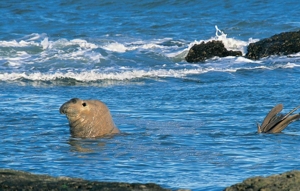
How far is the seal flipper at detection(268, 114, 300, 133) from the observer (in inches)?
377

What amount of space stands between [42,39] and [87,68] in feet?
20.4

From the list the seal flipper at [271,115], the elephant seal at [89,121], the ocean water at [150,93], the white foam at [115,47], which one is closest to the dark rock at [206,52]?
the ocean water at [150,93]

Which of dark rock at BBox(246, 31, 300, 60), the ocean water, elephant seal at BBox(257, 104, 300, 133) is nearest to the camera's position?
the ocean water

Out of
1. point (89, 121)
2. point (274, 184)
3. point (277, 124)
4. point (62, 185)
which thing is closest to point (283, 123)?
point (277, 124)

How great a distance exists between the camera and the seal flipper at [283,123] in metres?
9.59

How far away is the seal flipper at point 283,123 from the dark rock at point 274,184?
4.14m

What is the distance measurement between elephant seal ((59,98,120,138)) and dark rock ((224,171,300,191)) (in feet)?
14.5

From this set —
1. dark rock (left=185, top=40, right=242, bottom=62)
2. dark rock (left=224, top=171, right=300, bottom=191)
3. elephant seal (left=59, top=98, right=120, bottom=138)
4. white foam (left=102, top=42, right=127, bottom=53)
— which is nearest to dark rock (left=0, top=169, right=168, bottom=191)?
dark rock (left=224, top=171, right=300, bottom=191)

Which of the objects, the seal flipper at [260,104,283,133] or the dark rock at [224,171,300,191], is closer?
the dark rock at [224,171,300,191]

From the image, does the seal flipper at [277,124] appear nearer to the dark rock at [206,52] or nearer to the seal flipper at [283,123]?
the seal flipper at [283,123]

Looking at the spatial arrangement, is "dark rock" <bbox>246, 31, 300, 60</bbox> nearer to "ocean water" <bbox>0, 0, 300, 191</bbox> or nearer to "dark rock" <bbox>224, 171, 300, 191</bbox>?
"ocean water" <bbox>0, 0, 300, 191</bbox>

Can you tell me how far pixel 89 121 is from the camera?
9.66 metres

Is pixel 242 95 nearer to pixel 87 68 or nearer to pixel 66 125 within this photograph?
pixel 66 125

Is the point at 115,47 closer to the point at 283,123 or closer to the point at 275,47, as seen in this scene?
the point at 275,47
